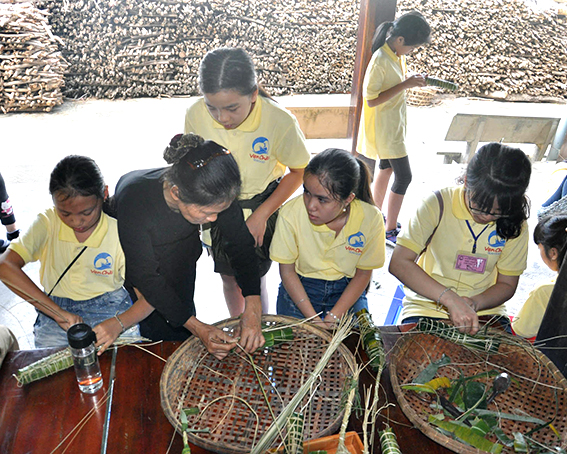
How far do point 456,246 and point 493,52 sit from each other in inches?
329

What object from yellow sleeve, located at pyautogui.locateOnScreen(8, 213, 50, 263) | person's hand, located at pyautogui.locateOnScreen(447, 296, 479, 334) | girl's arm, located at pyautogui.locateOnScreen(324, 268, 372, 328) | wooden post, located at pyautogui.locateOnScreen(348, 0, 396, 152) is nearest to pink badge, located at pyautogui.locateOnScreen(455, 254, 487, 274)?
person's hand, located at pyautogui.locateOnScreen(447, 296, 479, 334)

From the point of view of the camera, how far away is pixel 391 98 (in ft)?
10.8

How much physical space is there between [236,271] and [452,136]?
3.91 metres

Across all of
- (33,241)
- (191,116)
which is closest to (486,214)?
(191,116)

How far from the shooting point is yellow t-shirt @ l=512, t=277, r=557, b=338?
1900 millimetres

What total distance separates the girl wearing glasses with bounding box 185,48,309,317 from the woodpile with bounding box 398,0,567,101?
7378 mm

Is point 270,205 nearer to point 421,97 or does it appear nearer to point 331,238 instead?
point 331,238

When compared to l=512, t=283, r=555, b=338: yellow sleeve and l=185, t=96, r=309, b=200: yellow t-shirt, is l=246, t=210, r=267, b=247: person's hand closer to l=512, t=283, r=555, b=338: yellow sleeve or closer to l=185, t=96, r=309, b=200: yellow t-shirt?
l=185, t=96, r=309, b=200: yellow t-shirt

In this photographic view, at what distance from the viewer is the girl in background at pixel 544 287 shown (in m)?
1.90

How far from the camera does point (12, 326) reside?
264cm

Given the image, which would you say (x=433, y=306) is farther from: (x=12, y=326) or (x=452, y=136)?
(x=452, y=136)

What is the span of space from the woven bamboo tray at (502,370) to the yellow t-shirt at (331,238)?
1.53 feet

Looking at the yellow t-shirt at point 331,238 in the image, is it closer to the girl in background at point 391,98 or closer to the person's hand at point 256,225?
the person's hand at point 256,225

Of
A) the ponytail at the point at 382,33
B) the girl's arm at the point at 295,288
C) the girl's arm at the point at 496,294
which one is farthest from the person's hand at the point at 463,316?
the ponytail at the point at 382,33
